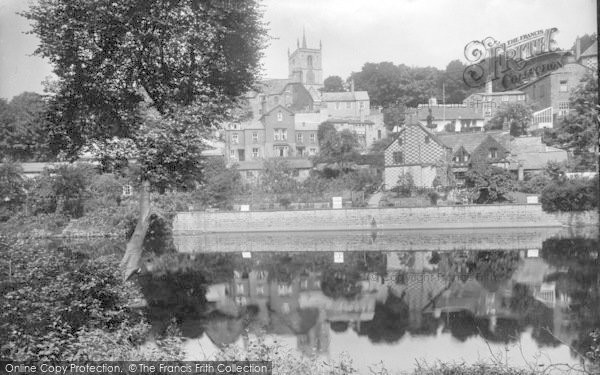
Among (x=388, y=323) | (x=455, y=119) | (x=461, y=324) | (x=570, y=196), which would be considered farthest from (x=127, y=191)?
(x=570, y=196)

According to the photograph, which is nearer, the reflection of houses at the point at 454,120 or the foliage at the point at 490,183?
the reflection of houses at the point at 454,120

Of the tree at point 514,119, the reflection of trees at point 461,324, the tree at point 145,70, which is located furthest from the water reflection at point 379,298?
the tree at point 514,119

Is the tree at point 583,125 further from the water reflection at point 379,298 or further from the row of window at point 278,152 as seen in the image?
the row of window at point 278,152

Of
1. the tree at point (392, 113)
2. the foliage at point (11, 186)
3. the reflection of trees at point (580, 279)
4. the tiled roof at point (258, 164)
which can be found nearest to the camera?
the reflection of trees at point (580, 279)

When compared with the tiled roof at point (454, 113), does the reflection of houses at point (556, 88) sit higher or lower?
lower

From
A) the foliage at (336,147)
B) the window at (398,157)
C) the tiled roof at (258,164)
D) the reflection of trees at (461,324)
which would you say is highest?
the foliage at (336,147)

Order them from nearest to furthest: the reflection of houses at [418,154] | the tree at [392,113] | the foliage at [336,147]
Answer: the reflection of houses at [418,154] < the foliage at [336,147] < the tree at [392,113]

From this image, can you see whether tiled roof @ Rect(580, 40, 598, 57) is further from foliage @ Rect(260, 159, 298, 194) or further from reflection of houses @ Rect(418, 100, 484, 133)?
foliage @ Rect(260, 159, 298, 194)
